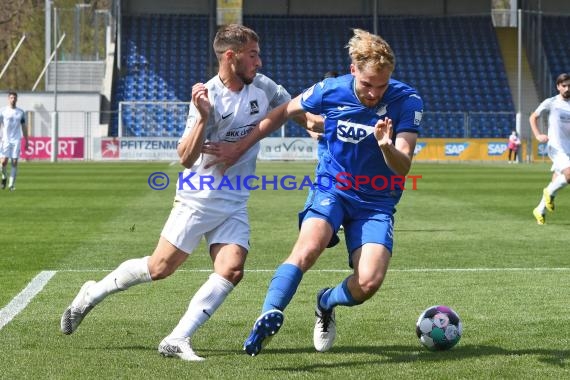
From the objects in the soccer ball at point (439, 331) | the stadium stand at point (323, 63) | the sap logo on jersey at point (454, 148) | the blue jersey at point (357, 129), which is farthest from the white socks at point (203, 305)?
the sap logo on jersey at point (454, 148)

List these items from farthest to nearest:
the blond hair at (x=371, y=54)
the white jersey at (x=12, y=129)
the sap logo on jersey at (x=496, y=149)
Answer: the sap logo on jersey at (x=496, y=149) → the white jersey at (x=12, y=129) → the blond hair at (x=371, y=54)

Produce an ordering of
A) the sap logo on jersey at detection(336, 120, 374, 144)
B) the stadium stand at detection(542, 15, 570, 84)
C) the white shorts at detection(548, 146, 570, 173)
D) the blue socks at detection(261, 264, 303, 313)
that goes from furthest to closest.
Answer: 1. the stadium stand at detection(542, 15, 570, 84)
2. the white shorts at detection(548, 146, 570, 173)
3. the sap logo on jersey at detection(336, 120, 374, 144)
4. the blue socks at detection(261, 264, 303, 313)

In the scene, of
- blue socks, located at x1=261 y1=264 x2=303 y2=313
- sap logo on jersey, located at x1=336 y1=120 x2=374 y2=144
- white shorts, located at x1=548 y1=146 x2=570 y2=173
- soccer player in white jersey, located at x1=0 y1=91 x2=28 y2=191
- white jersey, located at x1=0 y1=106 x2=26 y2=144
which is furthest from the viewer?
white jersey, located at x1=0 y1=106 x2=26 y2=144

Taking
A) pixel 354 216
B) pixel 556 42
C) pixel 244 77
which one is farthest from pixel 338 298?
pixel 556 42

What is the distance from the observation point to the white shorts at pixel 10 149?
2823 cm

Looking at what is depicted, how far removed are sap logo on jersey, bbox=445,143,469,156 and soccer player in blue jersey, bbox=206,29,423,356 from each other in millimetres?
45737

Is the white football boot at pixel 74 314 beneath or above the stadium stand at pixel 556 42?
beneath

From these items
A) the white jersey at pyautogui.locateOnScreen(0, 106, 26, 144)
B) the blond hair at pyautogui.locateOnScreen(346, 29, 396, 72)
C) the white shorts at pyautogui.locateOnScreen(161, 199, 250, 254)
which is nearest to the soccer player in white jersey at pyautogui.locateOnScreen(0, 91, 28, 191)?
the white jersey at pyautogui.locateOnScreen(0, 106, 26, 144)

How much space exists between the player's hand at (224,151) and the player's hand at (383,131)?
911 mm

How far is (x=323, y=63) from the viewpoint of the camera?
57.0m

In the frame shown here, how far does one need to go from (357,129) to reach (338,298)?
1027 millimetres

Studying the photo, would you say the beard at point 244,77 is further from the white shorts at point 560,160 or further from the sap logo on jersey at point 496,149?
the sap logo on jersey at point 496,149

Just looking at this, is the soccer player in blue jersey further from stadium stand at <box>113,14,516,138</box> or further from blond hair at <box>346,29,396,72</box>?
stadium stand at <box>113,14,516,138</box>

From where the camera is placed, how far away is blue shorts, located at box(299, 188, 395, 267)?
22.1 ft
